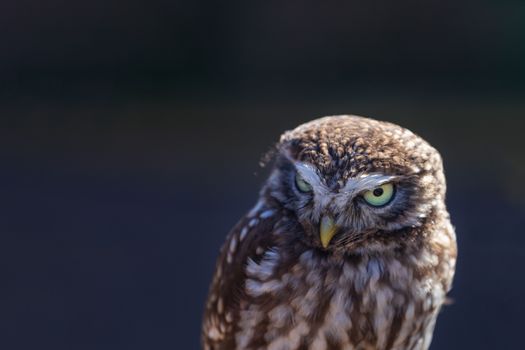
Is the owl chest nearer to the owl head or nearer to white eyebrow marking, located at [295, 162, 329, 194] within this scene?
the owl head

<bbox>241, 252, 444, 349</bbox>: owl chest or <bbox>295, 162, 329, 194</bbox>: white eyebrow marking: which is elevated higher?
<bbox>295, 162, 329, 194</bbox>: white eyebrow marking

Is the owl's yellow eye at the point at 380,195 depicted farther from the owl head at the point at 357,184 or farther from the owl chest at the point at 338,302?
the owl chest at the point at 338,302

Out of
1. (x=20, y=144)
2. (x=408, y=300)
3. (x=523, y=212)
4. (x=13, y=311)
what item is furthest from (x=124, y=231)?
(x=408, y=300)

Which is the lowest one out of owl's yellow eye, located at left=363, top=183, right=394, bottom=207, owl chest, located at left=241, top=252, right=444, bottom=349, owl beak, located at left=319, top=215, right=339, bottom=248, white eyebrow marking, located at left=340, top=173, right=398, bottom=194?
owl chest, located at left=241, top=252, right=444, bottom=349

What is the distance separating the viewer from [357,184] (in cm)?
196

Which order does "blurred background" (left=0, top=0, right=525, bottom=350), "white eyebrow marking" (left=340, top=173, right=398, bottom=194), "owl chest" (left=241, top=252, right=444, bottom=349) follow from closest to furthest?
"white eyebrow marking" (left=340, top=173, right=398, bottom=194)
"owl chest" (left=241, top=252, right=444, bottom=349)
"blurred background" (left=0, top=0, right=525, bottom=350)

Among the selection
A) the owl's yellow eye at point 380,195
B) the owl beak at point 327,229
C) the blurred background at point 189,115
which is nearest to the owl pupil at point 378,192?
the owl's yellow eye at point 380,195

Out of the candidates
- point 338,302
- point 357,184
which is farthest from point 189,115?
point 357,184

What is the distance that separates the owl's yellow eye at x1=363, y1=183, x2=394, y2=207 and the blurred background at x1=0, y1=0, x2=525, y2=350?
2.75 meters

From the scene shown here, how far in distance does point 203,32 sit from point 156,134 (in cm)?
96

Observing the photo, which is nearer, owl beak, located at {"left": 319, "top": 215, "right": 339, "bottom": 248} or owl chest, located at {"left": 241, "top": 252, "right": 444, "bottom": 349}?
owl beak, located at {"left": 319, "top": 215, "right": 339, "bottom": 248}

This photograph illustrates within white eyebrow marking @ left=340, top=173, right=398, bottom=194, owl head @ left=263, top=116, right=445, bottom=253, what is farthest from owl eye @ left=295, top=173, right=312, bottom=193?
white eyebrow marking @ left=340, top=173, right=398, bottom=194

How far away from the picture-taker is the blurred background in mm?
4902

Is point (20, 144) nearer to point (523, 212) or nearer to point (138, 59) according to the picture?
point (138, 59)
